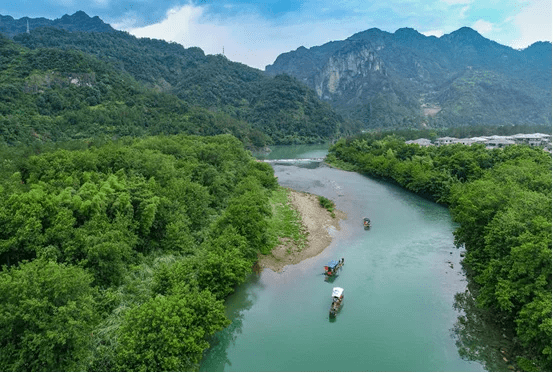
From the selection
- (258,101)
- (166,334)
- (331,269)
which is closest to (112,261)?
(166,334)

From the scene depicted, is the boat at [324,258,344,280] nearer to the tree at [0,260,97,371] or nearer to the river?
the river

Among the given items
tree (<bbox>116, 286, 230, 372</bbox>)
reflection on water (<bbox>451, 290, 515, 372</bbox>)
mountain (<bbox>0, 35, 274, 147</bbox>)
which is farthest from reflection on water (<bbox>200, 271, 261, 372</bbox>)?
mountain (<bbox>0, 35, 274, 147</bbox>)

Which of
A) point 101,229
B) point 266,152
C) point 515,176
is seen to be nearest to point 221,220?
point 101,229

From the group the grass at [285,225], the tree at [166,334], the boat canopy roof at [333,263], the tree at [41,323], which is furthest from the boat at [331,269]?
the tree at [41,323]

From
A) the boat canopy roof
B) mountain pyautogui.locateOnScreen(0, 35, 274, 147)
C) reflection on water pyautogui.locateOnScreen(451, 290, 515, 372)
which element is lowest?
reflection on water pyautogui.locateOnScreen(451, 290, 515, 372)

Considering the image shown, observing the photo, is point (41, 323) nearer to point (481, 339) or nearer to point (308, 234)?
point (481, 339)
